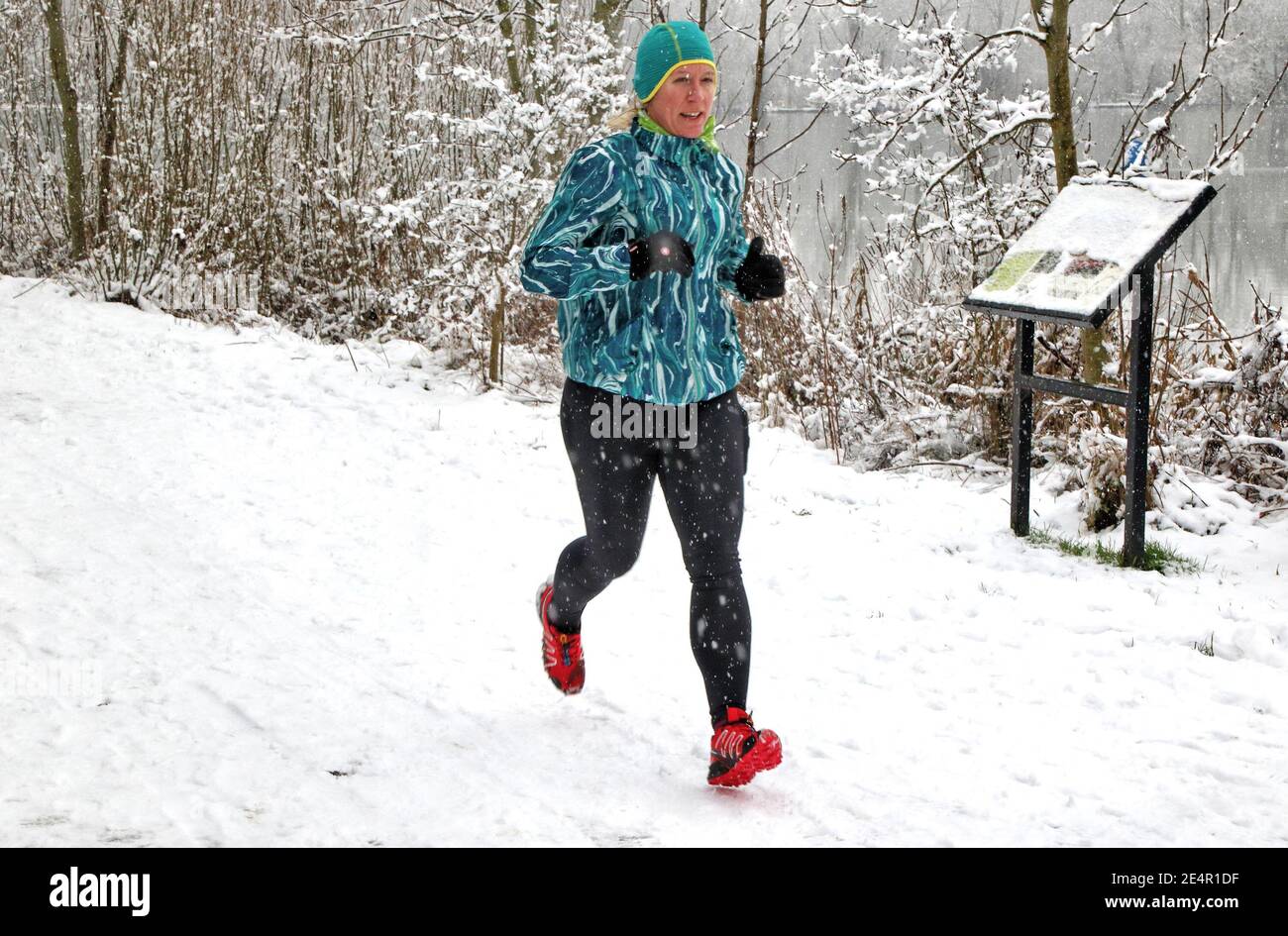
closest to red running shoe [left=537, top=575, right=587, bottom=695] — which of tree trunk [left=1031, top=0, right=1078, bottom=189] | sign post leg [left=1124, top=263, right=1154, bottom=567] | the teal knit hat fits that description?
the teal knit hat

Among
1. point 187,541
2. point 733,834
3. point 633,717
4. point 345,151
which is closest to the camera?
point 733,834

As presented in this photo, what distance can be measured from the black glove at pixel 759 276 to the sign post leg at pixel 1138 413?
2418 mm

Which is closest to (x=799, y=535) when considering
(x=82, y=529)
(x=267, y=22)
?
(x=82, y=529)

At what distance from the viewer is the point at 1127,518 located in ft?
16.8

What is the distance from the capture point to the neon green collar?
308 cm

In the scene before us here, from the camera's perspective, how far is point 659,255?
9.43 feet

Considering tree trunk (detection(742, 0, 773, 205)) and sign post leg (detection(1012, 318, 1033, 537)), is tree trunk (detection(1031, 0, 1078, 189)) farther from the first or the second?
tree trunk (detection(742, 0, 773, 205))

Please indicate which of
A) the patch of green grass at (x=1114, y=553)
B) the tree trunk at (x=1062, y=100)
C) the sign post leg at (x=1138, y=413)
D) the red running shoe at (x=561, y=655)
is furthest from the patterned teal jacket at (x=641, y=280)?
the tree trunk at (x=1062, y=100)

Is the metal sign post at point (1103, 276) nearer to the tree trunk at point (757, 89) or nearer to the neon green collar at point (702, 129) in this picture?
the neon green collar at point (702, 129)

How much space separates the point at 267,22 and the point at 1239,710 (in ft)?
37.2

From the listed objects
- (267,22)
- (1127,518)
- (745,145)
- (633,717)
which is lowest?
(633,717)

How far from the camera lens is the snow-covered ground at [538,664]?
2949 millimetres

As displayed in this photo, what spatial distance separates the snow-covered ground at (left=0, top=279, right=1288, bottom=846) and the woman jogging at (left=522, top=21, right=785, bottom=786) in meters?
0.42
